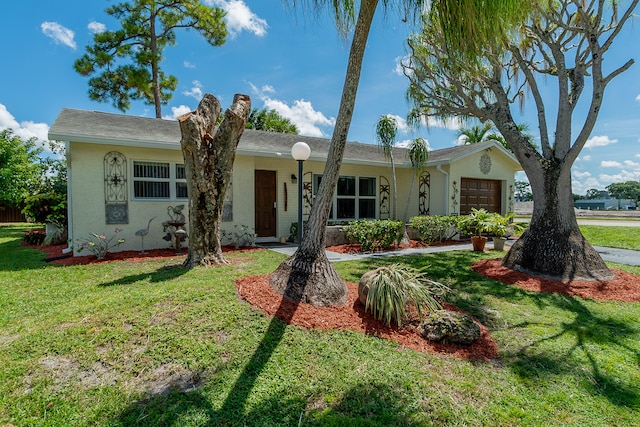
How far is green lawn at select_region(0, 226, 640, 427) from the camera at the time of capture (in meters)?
2.46

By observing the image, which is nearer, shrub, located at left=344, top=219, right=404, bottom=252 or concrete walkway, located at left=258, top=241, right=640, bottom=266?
concrete walkway, located at left=258, top=241, right=640, bottom=266

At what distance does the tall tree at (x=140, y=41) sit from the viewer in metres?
16.5

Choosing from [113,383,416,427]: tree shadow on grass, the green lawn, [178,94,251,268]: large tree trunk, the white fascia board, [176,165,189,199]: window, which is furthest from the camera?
[176,165,189,199]: window

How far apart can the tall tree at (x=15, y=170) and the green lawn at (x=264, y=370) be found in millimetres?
18159

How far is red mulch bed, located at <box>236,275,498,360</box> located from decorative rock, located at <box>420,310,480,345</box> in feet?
0.23

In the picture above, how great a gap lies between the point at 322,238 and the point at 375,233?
4.74m

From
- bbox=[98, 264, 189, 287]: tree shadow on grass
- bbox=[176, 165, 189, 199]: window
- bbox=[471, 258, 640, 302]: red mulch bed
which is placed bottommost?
bbox=[471, 258, 640, 302]: red mulch bed

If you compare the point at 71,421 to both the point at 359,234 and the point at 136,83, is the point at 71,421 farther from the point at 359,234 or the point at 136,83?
the point at 136,83

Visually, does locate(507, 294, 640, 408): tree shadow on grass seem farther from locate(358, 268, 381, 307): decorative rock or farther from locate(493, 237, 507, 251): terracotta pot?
locate(493, 237, 507, 251): terracotta pot

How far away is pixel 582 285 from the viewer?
19.4 feet

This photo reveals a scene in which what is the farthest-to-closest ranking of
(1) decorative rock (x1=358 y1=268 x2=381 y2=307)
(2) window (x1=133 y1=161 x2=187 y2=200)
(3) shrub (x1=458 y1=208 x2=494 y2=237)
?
(3) shrub (x1=458 y1=208 x2=494 y2=237) < (2) window (x1=133 y1=161 x2=187 y2=200) < (1) decorative rock (x1=358 y1=268 x2=381 y2=307)

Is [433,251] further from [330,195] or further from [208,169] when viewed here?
[208,169]

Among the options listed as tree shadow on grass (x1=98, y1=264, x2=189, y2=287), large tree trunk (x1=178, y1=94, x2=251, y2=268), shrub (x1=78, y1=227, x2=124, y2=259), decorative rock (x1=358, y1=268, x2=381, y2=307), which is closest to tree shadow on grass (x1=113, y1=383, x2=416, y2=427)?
decorative rock (x1=358, y1=268, x2=381, y2=307)

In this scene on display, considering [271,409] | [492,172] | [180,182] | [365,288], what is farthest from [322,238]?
[492,172]
